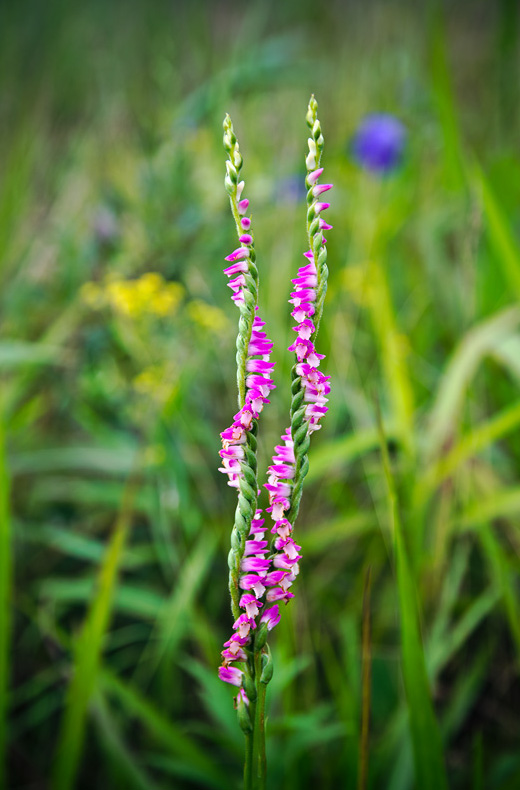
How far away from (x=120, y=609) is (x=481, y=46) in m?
3.79

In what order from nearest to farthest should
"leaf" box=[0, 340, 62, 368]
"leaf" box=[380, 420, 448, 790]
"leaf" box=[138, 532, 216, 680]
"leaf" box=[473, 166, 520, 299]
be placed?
"leaf" box=[380, 420, 448, 790] → "leaf" box=[138, 532, 216, 680] → "leaf" box=[0, 340, 62, 368] → "leaf" box=[473, 166, 520, 299]

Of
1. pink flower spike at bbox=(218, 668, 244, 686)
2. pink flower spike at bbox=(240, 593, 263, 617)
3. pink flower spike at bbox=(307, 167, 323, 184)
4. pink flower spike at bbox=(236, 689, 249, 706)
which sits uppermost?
pink flower spike at bbox=(307, 167, 323, 184)

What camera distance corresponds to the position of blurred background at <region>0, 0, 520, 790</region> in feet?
3.11

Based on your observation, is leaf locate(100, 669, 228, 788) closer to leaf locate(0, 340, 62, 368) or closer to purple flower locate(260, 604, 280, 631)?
purple flower locate(260, 604, 280, 631)

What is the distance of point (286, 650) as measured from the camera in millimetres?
919

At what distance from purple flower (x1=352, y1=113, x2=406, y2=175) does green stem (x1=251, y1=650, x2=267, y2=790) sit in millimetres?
2159

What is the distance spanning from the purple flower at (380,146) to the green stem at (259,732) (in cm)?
216

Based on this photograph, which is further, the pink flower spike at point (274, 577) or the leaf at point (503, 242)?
the leaf at point (503, 242)

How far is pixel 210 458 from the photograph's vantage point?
60.1 inches

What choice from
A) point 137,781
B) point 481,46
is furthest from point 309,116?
point 481,46

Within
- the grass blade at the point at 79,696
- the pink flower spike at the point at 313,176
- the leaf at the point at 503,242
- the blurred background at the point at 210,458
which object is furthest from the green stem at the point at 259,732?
the leaf at the point at 503,242

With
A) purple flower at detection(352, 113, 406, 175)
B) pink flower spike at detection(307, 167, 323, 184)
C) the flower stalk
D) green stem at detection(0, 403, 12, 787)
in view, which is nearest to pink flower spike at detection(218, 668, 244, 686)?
the flower stalk

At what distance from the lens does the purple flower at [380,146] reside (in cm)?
222

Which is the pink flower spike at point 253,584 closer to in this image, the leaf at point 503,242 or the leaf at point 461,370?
the leaf at point 461,370
